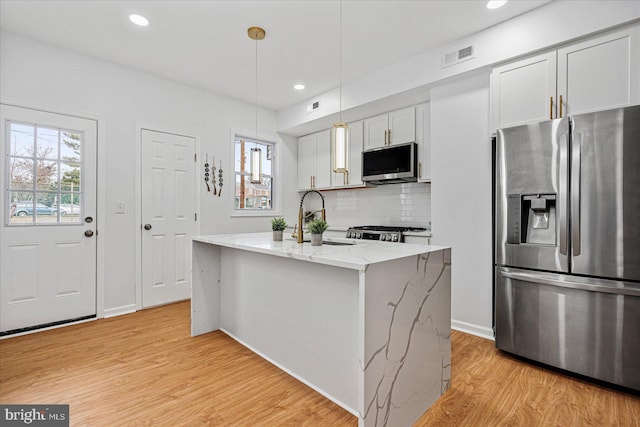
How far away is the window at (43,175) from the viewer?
111 inches

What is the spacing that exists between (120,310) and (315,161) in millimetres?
3202

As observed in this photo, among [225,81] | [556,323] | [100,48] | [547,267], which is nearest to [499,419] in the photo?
[556,323]

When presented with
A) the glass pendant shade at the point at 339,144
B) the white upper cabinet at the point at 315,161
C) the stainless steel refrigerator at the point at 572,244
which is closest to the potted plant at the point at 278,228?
the glass pendant shade at the point at 339,144

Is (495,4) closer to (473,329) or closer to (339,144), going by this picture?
(339,144)

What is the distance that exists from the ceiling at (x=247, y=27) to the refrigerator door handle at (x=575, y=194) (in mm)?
1155

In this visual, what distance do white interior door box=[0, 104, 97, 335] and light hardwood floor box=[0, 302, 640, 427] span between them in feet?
1.35

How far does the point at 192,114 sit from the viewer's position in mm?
3975

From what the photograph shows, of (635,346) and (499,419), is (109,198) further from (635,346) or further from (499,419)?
(635,346)

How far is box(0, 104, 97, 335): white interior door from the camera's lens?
279cm

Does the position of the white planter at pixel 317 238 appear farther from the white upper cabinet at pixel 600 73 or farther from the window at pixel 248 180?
the window at pixel 248 180

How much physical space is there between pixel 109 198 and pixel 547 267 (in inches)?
159

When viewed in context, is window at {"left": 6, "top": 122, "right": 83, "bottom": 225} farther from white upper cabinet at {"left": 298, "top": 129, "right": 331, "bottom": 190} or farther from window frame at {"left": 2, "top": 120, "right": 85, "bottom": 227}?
white upper cabinet at {"left": 298, "top": 129, "right": 331, "bottom": 190}

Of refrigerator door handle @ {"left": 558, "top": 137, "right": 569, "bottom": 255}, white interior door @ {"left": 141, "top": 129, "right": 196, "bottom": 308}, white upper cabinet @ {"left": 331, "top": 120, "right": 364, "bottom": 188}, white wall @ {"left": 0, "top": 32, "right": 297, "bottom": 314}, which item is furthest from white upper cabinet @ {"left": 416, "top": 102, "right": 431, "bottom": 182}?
white interior door @ {"left": 141, "top": 129, "right": 196, "bottom": 308}

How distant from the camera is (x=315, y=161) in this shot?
4.91 m
